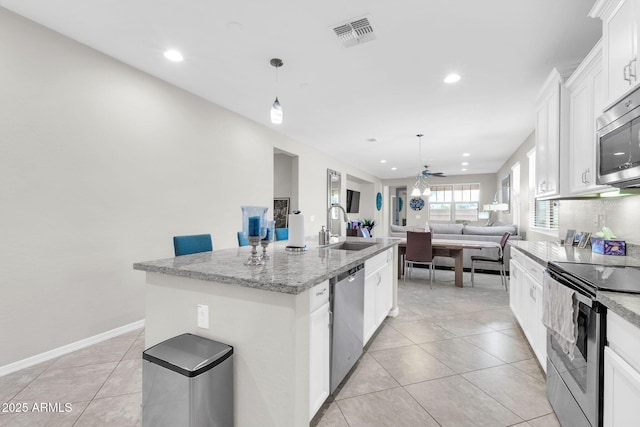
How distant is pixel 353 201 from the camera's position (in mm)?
10273

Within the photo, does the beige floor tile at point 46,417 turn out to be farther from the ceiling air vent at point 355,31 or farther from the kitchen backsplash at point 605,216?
the kitchen backsplash at point 605,216

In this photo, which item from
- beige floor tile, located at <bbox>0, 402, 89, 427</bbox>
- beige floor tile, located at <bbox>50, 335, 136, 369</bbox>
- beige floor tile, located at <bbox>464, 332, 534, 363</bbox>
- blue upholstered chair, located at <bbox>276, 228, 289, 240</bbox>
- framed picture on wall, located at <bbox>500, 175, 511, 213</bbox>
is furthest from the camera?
framed picture on wall, located at <bbox>500, 175, 511, 213</bbox>

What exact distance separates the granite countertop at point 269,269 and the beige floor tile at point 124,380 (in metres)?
0.90

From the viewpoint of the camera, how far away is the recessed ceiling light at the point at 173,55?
260 cm

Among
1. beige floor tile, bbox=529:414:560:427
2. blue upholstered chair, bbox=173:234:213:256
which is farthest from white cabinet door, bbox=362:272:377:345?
blue upholstered chair, bbox=173:234:213:256

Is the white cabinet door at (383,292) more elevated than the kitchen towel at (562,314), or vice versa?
the kitchen towel at (562,314)

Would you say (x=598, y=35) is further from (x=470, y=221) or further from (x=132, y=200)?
(x=470, y=221)

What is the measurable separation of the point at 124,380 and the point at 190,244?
3.40 ft

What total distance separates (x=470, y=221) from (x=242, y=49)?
32.4 ft

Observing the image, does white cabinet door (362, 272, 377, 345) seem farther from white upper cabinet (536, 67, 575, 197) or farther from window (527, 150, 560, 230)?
window (527, 150, 560, 230)

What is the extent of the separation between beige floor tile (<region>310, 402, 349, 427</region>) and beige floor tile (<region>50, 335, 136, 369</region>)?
1746 mm

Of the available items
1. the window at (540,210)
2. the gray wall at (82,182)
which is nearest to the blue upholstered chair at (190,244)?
the gray wall at (82,182)

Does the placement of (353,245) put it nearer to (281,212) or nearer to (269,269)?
(269,269)

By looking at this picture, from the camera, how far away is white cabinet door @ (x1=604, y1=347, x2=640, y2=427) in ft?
2.96
